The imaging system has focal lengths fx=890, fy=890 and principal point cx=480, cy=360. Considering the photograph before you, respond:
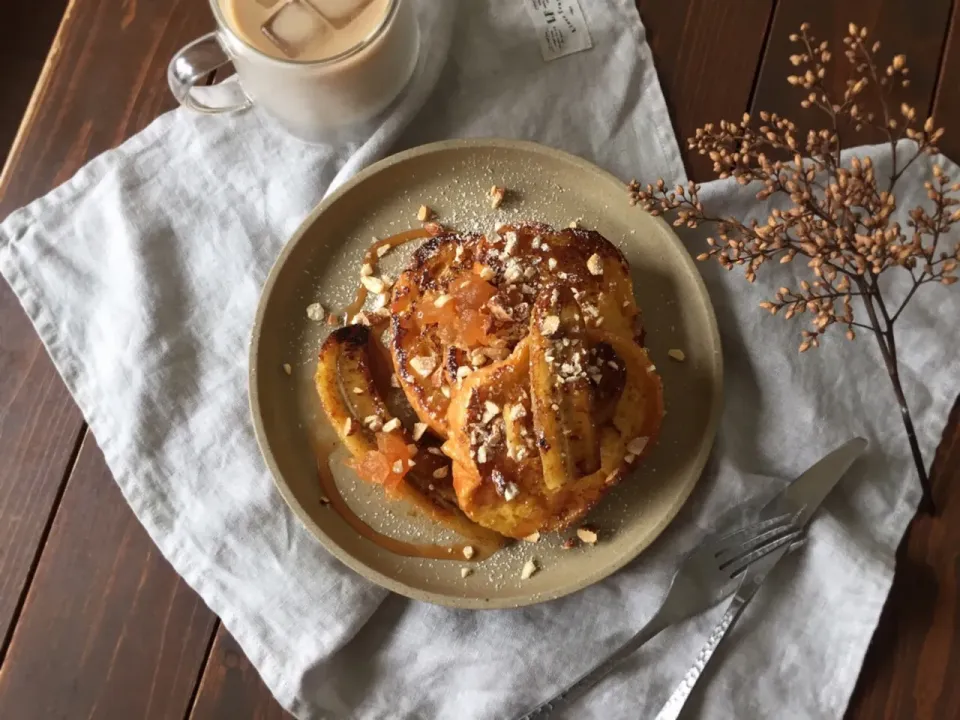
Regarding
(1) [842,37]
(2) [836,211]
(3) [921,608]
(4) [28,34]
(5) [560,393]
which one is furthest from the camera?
(4) [28,34]

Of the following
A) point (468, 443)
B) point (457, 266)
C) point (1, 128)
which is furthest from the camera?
point (1, 128)

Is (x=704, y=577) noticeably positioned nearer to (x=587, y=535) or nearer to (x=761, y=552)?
(x=761, y=552)

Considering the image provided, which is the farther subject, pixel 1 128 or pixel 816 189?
pixel 1 128

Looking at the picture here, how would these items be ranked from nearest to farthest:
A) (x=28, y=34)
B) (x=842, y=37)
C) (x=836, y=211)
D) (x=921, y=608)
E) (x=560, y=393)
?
1. (x=560, y=393)
2. (x=836, y=211)
3. (x=921, y=608)
4. (x=842, y=37)
5. (x=28, y=34)

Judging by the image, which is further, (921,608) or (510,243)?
(921,608)

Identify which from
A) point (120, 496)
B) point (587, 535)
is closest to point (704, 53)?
point (587, 535)

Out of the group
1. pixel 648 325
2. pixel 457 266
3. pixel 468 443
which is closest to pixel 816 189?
pixel 648 325

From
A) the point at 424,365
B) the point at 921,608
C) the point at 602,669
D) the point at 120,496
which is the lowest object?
the point at 921,608

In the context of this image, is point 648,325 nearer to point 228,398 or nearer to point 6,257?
point 228,398
